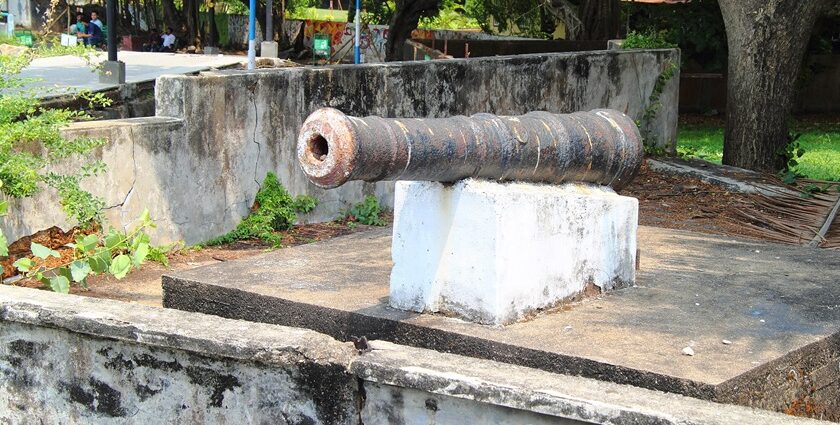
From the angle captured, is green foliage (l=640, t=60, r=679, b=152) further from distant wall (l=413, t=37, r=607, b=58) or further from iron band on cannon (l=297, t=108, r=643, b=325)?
distant wall (l=413, t=37, r=607, b=58)

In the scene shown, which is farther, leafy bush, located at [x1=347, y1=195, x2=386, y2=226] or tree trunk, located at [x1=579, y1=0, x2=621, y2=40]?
tree trunk, located at [x1=579, y1=0, x2=621, y2=40]

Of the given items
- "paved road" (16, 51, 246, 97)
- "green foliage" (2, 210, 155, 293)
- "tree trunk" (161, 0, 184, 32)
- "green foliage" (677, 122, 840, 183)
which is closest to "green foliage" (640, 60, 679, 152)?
"green foliage" (677, 122, 840, 183)

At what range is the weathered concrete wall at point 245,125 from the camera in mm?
7867

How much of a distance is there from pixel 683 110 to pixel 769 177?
42.3 feet

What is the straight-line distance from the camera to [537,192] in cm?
476

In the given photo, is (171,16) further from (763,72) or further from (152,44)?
(763,72)

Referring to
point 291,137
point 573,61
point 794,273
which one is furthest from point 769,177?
point 794,273

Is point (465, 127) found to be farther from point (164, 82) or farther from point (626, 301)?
point (164, 82)

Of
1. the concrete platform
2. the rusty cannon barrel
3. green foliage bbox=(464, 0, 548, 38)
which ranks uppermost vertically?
green foliage bbox=(464, 0, 548, 38)

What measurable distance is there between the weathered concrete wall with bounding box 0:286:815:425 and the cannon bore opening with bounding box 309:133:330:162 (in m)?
0.62

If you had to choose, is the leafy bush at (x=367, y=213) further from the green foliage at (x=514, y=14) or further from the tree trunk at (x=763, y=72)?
the green foliage at (x=514, y=14)

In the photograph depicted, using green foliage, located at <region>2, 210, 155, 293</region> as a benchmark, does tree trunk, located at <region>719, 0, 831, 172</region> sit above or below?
above

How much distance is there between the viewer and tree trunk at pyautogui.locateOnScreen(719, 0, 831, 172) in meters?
12.2

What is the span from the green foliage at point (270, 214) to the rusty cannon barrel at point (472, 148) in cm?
405
